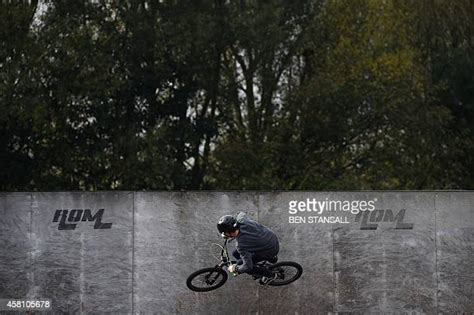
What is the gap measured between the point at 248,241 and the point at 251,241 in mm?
59

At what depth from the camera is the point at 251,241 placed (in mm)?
17141

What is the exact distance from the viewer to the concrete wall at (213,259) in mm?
17781

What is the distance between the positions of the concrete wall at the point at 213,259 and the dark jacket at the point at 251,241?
20.8 inches

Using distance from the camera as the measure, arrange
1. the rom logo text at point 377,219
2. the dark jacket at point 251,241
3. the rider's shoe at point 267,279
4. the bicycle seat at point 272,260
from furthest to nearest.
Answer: the rom logo text at point 377,219, the rider's shoe at point 267,279, the bicycle seat at point 272,260, the dark jacket at point 251,241

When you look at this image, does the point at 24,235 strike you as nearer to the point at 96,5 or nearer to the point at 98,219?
the point at 98,219

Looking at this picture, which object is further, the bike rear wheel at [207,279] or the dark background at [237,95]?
the dark background at [237,95]

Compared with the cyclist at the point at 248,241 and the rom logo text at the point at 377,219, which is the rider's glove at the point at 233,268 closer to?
the cyclist at the point at 248,241

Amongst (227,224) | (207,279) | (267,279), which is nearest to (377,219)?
(267,279)

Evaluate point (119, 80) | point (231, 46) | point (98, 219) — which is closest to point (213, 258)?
point (98, 219)

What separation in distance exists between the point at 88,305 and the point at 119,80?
14.3m

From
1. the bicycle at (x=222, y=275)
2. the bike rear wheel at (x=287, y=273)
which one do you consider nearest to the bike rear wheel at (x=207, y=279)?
the bicycle at (x=222, y=275)

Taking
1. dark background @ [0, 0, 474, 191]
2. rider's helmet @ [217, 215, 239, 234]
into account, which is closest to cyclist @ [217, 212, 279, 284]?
rider's helmet @ [217, 215, 239, 234]

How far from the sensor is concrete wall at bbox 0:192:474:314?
17781 millimetres

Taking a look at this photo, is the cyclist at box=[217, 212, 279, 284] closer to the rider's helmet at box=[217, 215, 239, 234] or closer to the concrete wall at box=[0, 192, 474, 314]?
the rider's helmet at box=[217, 215, 239, 234]
